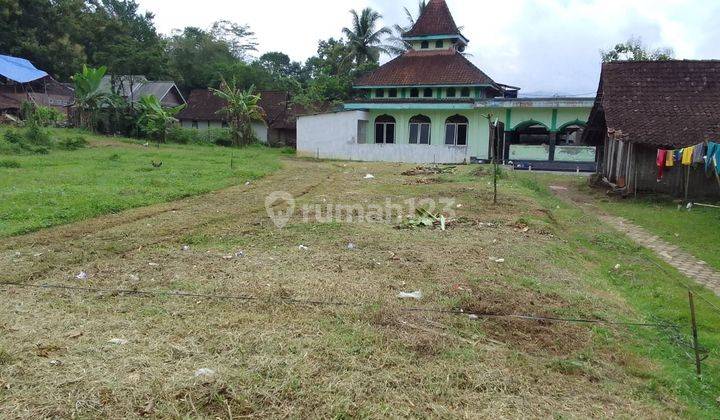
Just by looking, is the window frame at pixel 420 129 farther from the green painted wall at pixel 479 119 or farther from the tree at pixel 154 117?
the tree at pixel 154 117

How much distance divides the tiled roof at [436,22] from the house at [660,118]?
14.4 m

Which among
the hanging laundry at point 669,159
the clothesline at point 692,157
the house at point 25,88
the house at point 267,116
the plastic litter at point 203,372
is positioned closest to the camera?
the plastic litter at point 203,372

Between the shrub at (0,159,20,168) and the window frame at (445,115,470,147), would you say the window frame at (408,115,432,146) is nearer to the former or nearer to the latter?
the window frame at (445,115,470,147)

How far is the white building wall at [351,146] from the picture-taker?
82.7ft

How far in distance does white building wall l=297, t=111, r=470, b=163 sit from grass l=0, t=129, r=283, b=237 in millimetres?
7561

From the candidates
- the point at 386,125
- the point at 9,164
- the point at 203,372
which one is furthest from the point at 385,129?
the point at 203,372

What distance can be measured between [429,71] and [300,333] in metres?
25.8

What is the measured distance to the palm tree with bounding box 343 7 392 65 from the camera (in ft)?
121

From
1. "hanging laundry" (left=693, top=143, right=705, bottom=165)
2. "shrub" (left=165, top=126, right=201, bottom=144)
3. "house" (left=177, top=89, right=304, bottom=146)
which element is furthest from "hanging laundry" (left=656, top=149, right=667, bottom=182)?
"house" (left=177, top=89, right=304, bottom=146)

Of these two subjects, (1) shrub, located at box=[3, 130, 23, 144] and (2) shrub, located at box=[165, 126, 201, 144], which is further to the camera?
(2) shrub, located at box=[165, 126, 201, 144]

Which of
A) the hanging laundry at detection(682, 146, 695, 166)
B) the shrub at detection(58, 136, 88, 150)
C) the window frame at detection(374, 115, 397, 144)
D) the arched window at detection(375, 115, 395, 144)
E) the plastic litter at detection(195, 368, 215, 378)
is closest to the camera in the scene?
the plastic litter at detection(195, 368, 215, 378)

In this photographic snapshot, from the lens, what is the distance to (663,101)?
14.3 meters

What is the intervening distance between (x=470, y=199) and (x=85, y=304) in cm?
852

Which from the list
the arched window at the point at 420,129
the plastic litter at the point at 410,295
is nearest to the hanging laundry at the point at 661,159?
the plastic litter at the point at 410,295
